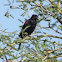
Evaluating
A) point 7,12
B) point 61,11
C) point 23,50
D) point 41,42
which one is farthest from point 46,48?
point 7,12

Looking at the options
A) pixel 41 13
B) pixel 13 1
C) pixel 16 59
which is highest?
pixel 13 1

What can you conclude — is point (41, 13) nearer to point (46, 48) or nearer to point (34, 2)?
point (34, 2)

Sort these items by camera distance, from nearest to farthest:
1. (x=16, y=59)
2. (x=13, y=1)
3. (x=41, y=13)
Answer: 1. (x=16, y=59)
2. (x=13, y=1)
3. (x=41, y=13)

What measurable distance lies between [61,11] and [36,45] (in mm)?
728

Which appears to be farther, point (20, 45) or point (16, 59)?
point (20, 45)

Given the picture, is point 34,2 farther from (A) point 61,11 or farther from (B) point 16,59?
(B) point 16,59

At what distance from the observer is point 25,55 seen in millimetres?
3398

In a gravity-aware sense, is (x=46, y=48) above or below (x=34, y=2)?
below

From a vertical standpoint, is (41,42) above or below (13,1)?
below

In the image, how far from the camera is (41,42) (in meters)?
3.71

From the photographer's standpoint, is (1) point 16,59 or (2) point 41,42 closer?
(1) point 16,59

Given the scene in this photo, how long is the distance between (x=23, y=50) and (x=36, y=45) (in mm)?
237

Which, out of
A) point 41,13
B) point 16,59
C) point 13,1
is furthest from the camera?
point 41,13

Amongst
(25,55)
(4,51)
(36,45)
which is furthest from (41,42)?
(4,51)
